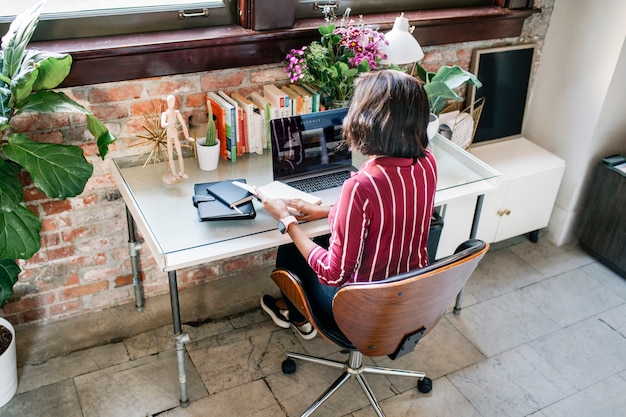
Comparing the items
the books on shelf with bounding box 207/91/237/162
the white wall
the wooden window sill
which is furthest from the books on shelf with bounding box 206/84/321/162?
the white wall

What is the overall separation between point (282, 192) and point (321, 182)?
0.70 ft

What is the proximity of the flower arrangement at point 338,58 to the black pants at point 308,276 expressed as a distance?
629 millimetres

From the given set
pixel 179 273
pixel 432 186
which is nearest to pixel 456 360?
pixel 432 186

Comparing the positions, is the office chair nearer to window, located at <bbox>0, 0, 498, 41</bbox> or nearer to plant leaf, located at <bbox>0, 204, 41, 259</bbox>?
plant leaf, located at <bbox>0, 204, 41, 259</bbox>

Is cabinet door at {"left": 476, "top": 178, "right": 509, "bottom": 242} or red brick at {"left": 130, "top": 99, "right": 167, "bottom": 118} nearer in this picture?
red brick at {"left": 130, "top": 99, "right": 167, "bottom": 118}

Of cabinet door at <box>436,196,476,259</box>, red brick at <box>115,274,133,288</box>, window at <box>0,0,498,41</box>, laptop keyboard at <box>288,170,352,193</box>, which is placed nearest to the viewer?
window at <box>0,0,498,41</box>

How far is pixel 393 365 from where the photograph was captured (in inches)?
110

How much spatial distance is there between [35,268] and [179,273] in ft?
2.12

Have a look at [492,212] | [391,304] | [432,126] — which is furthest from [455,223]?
[391,304]

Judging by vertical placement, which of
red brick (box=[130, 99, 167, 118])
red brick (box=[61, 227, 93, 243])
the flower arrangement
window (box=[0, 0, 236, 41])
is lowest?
red brick (box=[61, 227, 93, 243])

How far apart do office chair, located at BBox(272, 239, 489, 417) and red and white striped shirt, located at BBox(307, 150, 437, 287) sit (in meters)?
0.12

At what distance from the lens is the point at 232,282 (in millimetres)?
3197

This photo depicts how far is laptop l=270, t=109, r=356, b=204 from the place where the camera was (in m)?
2.48

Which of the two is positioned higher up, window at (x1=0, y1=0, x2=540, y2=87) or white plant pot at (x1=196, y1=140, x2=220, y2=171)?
window at (x1=0, y1=0, x2=540, y2=87)
